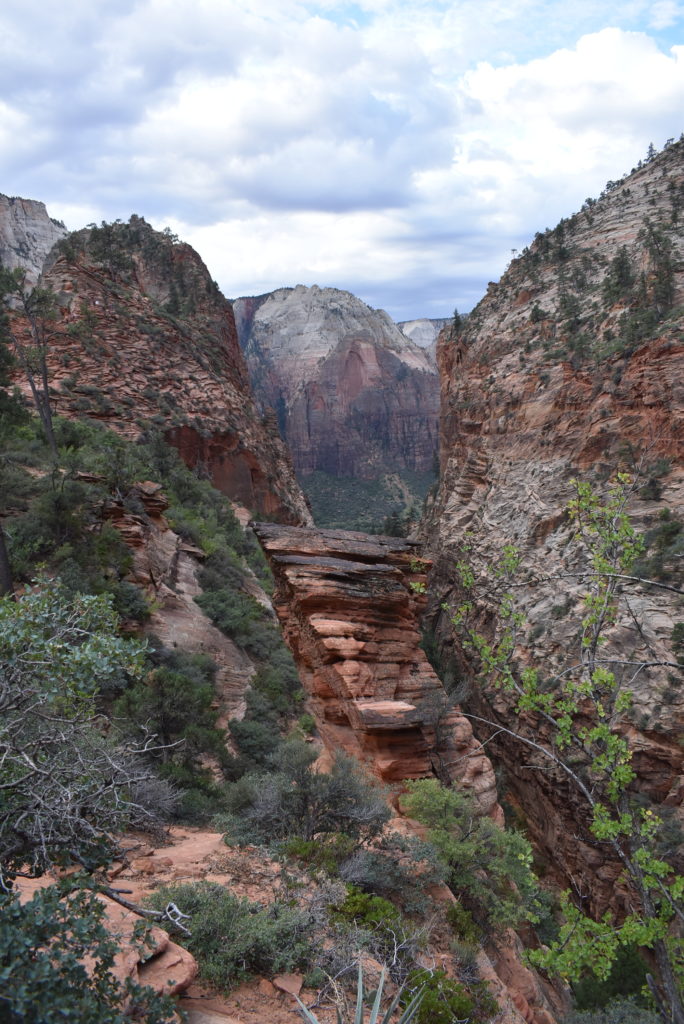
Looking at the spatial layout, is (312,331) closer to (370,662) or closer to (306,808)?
(370,662)

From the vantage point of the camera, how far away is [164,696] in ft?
36.6

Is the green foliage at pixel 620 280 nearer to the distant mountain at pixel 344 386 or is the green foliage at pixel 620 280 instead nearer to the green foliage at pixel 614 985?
the green foliage at pixel 614 985

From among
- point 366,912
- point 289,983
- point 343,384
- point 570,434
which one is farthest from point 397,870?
point 343,384

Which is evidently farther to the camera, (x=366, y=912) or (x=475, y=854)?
(x=475, y=854)

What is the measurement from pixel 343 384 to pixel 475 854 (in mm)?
110768

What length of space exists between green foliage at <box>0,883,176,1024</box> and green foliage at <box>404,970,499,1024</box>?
8.95 ft

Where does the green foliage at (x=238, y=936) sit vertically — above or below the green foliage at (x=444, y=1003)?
above

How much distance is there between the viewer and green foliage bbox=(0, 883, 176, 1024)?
273 cm

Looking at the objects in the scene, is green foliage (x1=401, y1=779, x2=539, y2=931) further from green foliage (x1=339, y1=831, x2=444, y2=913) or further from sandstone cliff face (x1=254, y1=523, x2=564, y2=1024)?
sandstone cliff face (x1=254, y1=523, x2=564, y2=1024)

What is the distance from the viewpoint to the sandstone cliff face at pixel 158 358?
29.6 meters

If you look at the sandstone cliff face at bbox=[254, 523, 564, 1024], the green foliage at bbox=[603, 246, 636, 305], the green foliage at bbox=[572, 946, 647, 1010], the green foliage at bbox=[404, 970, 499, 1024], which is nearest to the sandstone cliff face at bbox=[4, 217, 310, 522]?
the sandstone cliff face at bbox=[254, 523, 564, 1024]

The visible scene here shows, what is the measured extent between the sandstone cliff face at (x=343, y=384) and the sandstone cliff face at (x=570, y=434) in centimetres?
6650

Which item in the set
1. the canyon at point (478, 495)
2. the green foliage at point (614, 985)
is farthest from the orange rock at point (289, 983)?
A: the green foliage at point (614, 985)

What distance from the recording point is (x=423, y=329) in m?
165
